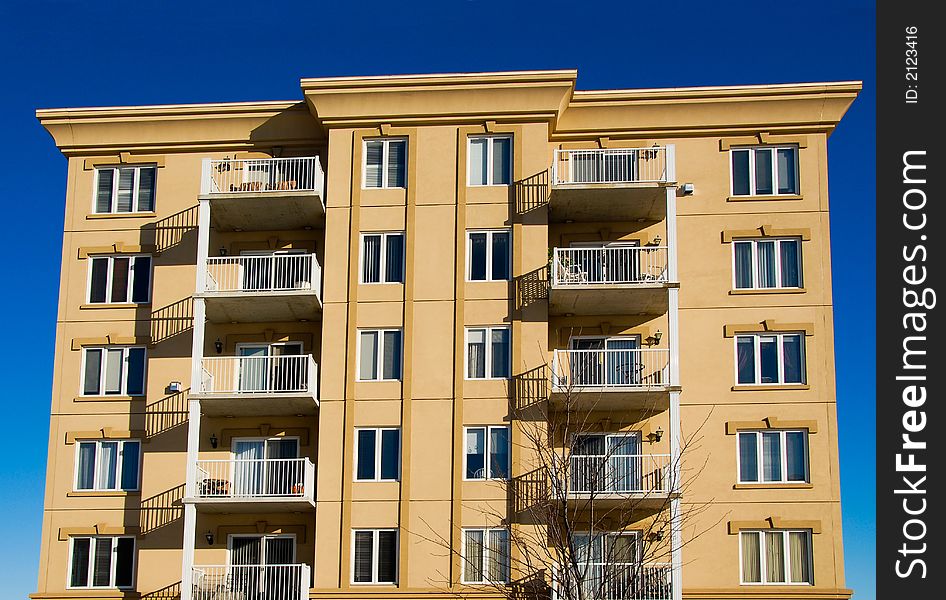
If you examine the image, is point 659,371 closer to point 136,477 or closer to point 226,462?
point 226,462

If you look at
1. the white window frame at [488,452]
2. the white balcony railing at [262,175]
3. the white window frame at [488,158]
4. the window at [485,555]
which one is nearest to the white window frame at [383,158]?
the white balcony railing at [262,175]

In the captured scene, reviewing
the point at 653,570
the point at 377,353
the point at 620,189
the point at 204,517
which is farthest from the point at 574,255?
the point at 204,517

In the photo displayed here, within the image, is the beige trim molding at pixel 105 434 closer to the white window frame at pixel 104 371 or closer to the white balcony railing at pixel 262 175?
the white window frame at pixel 104 371

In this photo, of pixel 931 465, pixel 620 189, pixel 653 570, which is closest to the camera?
pixel 931 465

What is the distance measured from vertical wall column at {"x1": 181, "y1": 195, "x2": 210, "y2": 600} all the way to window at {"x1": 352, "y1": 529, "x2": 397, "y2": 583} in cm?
395

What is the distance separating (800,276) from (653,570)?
28.1 ft

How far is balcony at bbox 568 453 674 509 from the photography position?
108 ft

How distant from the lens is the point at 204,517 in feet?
115

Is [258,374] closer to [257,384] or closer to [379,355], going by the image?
[257,384]

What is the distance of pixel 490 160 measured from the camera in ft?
119

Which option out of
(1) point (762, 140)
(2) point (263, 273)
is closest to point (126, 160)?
(2) point (263, 273)

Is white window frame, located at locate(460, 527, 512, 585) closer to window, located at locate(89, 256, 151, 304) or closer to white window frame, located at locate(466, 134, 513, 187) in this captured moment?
white window frame, located at locate(466, 134, 513, 187)

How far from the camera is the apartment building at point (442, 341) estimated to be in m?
33.8

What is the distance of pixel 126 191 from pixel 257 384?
6944mm
